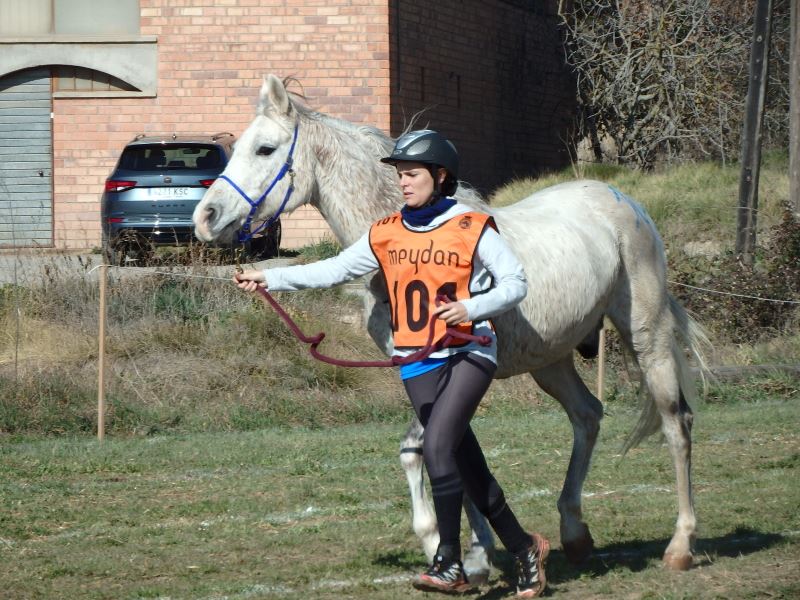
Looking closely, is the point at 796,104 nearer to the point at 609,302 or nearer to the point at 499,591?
the point at 609,302

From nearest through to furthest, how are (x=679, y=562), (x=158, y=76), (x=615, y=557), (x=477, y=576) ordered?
(x=477, y=576), (x=679, y=562), (x=615, y=557), (x=158, y=76)

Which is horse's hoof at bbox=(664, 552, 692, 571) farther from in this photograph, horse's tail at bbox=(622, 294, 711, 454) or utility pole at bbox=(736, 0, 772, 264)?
utility pole at bbox=(736, 0, 772, 264)

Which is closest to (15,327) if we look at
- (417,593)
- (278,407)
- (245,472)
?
(278,407)

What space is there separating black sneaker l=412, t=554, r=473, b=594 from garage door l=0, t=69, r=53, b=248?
21.8 meters

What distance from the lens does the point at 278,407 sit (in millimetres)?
12430

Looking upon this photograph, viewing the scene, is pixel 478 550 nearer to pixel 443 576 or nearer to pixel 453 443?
pixel 443 576

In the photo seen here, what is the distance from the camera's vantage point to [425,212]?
5586 mm

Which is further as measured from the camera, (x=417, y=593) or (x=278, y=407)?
(x=278, y=407)

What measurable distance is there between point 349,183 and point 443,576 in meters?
2.02

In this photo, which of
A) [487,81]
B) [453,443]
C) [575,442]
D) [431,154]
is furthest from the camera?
[487,81]

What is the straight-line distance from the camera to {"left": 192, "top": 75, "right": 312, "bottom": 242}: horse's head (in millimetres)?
6449

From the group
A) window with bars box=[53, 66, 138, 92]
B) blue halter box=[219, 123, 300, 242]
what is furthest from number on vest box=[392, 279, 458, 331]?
window with bars box=[53, 66, 138, 92]

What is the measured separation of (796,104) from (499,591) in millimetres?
12964

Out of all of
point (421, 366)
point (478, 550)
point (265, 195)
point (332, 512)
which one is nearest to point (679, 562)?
point (478, 550)
